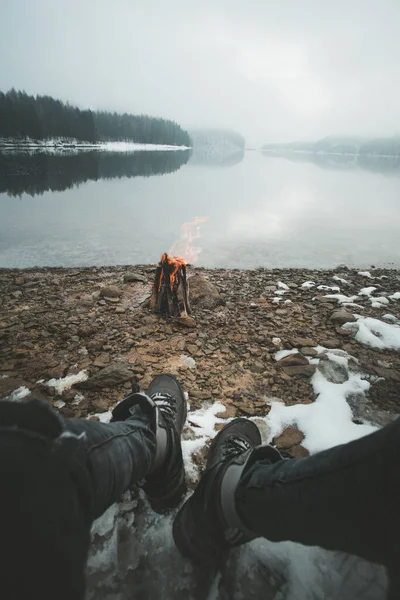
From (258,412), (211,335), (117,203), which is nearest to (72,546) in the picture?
(258,412)

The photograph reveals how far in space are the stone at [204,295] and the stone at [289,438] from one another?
293 cm

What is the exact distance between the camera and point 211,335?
4.42m

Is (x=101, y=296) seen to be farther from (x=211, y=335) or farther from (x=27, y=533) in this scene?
(x=27, y=533)

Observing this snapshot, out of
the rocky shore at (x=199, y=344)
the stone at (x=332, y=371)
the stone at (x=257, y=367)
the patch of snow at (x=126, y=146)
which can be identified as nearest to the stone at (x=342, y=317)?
the rocky shore at (x=199, y=344)

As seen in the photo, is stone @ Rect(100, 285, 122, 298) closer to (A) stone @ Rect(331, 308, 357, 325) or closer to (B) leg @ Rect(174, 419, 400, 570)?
A: (A) stone @ Rect(331, 308, 357, 325)

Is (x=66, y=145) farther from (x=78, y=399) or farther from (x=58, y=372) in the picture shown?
(x=78, y=399)

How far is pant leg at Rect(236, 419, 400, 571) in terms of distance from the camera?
1001 mm

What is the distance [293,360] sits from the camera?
12.0 ft

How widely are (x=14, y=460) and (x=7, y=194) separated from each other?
2648cm

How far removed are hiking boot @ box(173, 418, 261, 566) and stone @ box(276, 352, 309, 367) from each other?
2.13m

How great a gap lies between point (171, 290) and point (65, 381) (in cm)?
217

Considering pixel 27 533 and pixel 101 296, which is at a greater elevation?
pixel 27 533

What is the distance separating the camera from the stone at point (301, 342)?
13.3 feet

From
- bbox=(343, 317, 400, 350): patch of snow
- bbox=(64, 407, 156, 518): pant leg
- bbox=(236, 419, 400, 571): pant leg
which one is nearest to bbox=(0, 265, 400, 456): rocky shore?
bbox=(343, 317, 400, 350): patch of snow
